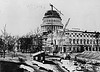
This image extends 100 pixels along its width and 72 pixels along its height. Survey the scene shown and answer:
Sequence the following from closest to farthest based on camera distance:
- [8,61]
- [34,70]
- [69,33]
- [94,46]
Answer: [34,70] < [8,61] < [69,33] < [94,46]

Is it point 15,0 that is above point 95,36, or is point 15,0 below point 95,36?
above

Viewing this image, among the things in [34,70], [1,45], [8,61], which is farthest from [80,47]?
[34,70]

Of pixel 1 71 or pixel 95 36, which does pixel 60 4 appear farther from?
pixel 95 36

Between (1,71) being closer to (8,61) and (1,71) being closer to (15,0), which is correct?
(8,61)

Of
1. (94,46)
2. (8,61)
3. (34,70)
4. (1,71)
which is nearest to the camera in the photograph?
(34,70)

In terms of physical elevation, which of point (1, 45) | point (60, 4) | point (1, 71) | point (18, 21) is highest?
point (60, 4)

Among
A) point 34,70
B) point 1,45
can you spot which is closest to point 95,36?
point 1,45

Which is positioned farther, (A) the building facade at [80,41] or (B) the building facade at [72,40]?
(A) the building facade at [80,41]

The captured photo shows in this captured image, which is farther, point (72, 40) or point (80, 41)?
point (80, 41)

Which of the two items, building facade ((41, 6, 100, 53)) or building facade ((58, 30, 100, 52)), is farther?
building facade ((58, 30, 100, 52))

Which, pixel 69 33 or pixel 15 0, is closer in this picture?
pixel 15 0
